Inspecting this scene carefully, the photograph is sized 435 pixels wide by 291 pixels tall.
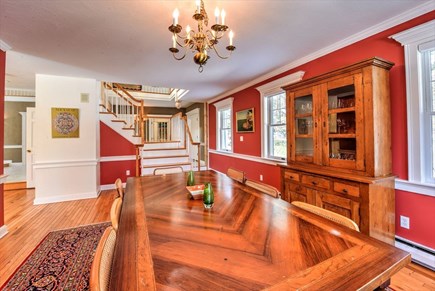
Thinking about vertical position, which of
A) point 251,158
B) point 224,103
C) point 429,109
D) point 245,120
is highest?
point 224,103

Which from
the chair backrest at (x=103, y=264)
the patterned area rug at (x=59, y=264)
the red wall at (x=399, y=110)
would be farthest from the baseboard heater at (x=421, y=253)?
the patterned area rug at (x=59, y=264)

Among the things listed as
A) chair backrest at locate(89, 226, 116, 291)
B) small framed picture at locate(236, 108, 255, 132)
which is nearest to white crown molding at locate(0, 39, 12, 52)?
chair backrest at locate(89, 226, 116, 291)

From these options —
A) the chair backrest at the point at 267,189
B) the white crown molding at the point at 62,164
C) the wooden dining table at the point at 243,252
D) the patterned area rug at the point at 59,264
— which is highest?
the white crown molding at the point at 62,164

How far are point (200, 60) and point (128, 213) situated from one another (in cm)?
125

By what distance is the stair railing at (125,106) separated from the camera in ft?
17.3

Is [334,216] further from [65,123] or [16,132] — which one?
[16,132]

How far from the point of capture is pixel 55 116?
3965 millimetres

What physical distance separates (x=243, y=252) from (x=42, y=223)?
11.7 ft

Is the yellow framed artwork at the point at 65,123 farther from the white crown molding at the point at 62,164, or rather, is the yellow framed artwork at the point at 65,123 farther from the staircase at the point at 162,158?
the staircase at the point at 162,158

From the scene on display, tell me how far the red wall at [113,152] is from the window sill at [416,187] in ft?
16.8

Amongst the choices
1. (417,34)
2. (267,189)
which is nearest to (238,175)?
(267,189)

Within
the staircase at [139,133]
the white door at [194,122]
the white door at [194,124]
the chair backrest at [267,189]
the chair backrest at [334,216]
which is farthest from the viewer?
the white door at [194,122]

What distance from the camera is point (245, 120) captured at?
466 cm

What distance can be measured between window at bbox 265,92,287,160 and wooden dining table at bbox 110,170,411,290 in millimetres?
2518
